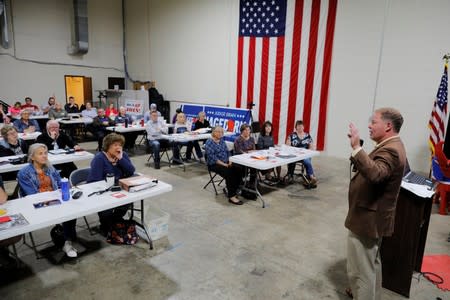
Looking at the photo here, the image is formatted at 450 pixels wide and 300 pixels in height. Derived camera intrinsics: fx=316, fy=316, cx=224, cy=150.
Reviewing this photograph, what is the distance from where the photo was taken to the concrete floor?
2.73 meters

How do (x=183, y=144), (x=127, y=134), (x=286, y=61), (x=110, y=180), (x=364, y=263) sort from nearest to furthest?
(x=364, y=263), (x=110, y=180), (x=183, y=144), (x=127, y=134), (x=286, y=61)

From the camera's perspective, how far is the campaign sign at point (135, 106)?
11.8 metres

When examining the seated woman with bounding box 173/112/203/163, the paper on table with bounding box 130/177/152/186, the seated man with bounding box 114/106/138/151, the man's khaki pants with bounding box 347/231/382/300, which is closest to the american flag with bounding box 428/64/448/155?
the man's khaki pants with bounding box 347/231/382/300

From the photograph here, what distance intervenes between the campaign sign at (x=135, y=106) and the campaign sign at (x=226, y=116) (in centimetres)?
217

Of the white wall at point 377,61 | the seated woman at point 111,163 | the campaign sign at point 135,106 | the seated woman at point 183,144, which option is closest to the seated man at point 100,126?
the seated woman at point 183,144

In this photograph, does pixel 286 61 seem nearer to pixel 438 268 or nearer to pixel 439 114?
pixel 439 114

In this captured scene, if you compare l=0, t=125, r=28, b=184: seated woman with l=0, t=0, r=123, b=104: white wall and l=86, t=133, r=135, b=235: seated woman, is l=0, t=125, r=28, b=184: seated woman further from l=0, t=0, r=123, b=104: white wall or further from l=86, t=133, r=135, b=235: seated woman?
l=0, t=0, r=123, b=104: white wall

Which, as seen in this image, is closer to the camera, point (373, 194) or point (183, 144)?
point (373, 194)

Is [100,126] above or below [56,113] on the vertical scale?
below

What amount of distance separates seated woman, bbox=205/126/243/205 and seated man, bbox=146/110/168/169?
219cm

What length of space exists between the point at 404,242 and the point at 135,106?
35.4 feet

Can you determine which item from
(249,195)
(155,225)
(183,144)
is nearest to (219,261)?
(155,225)

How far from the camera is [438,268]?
10.3 ft

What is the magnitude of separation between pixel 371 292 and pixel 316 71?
22.0ft
